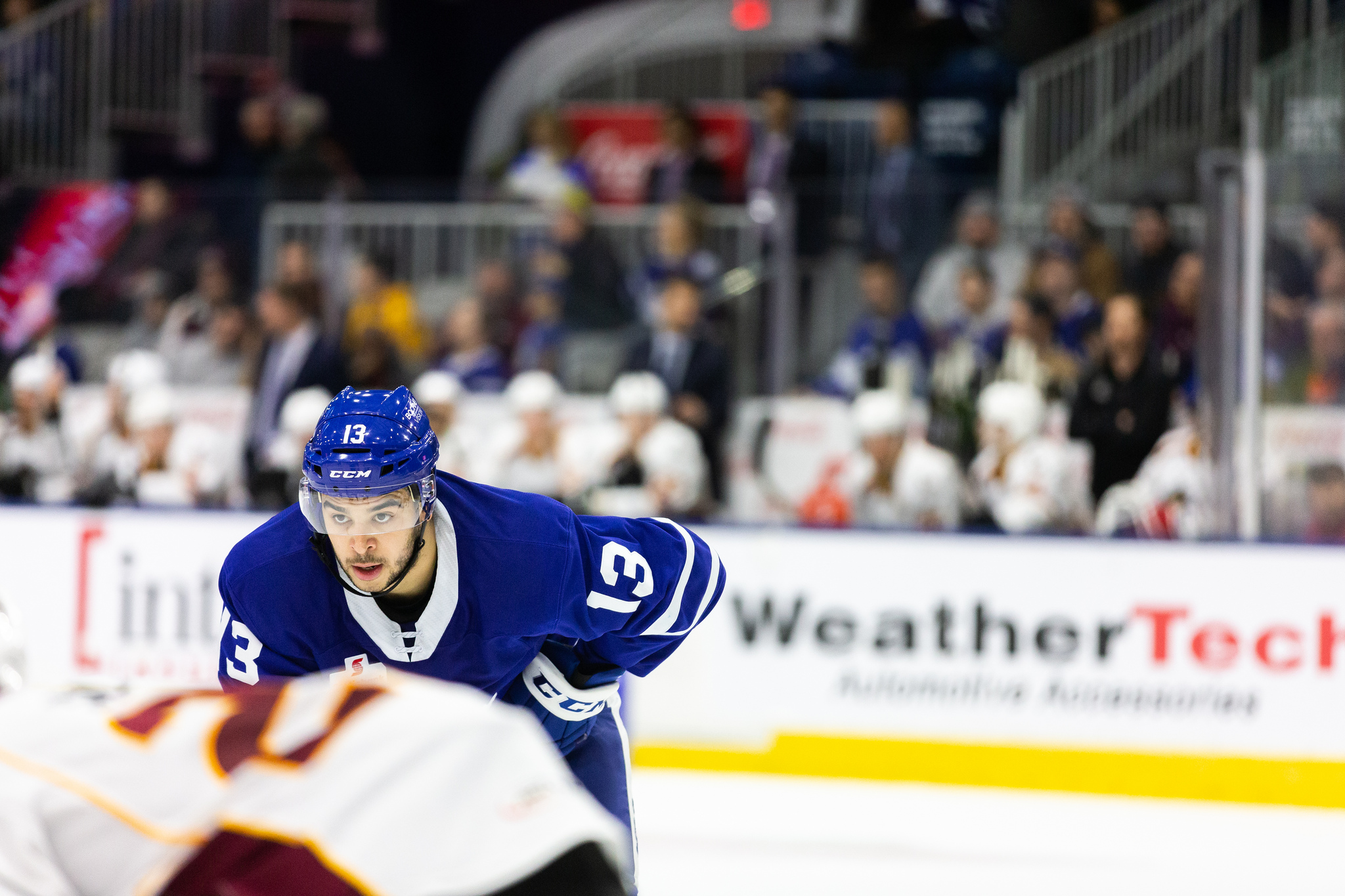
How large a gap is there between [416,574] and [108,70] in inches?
341

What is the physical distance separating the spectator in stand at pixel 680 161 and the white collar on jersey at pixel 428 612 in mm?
6161

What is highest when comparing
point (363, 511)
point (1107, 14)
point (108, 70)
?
point (1107, 14)

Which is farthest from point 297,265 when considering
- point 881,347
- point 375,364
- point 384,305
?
point 881,347

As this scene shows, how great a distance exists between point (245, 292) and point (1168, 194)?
13.9 ft

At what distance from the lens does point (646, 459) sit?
715 cm

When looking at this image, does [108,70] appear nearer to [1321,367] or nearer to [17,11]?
[17,11]

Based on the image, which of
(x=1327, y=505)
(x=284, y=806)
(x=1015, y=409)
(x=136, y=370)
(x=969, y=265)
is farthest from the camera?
(x=136, y=370)

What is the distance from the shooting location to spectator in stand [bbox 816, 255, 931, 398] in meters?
7.40

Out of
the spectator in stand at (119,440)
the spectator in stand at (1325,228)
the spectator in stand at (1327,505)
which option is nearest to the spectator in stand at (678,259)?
the spectator in stand at (119,440)

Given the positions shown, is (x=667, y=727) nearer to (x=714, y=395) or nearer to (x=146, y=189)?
(x=714, y=395)

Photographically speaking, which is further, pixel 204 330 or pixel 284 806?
pixel 204 330

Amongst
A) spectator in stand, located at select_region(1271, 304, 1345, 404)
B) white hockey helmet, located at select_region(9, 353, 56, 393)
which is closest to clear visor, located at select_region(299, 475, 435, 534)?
spectator in stand, located at select_region(1271, 304, 1345, 404)

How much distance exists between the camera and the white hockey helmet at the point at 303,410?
24.7 ft

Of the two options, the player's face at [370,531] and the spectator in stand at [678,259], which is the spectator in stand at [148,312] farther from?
the player's face at [370,531]
